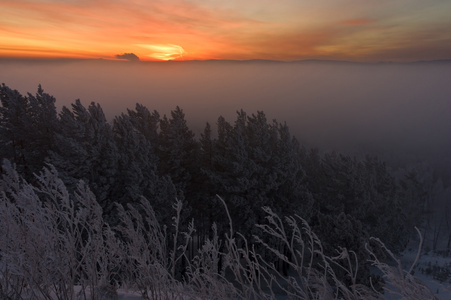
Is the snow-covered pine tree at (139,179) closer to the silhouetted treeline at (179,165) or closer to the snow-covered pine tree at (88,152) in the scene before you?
the silhouetted treeline at (179,165)

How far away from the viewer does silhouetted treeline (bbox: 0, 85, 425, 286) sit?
1723cm

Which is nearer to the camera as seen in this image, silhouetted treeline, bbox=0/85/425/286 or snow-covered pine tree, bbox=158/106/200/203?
silhouetted treeline, bbox=0/85/425/286

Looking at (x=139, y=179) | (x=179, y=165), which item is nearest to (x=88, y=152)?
(x=139, y=179)

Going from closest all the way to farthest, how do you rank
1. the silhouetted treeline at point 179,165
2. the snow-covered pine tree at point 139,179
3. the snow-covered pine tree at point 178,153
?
the silhouetted treeline at point 179,165, the snow-covered pine tree at point 139,179, the snow-covered pine tree at point 178,153

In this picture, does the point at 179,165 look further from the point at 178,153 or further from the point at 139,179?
the point at 139,179

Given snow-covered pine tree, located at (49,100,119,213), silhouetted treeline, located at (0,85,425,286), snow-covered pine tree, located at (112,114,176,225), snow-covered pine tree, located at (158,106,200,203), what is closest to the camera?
snow-covered pine tree, located at (49,100,119,213)

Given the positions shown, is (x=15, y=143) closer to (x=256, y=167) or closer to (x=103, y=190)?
(x=103, y=190)

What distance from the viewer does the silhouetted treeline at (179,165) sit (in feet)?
56.5

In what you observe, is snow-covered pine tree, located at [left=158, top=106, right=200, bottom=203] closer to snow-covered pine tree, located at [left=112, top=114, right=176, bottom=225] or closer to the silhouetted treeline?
the silhouetted treeline

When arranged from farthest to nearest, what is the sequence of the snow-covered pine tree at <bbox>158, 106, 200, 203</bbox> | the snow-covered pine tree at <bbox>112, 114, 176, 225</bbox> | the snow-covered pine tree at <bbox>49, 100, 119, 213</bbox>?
the snow-covered pine tree at <bbox>158, 106, 200, 203</bbox> < the snow-covered pine tree at <bbox>112, 114, 176, 225</bbox> < the snow-covered pine tree at <bbox>49, 100, 119, 213</bbox>

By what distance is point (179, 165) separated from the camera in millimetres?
20969

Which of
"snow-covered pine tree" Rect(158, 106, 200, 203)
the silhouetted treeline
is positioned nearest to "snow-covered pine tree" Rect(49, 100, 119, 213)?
the silhouetted treeline

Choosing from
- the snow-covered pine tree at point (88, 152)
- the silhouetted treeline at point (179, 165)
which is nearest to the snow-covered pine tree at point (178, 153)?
the silhouetted treeline at point (179, 165)

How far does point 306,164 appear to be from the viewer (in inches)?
1148
